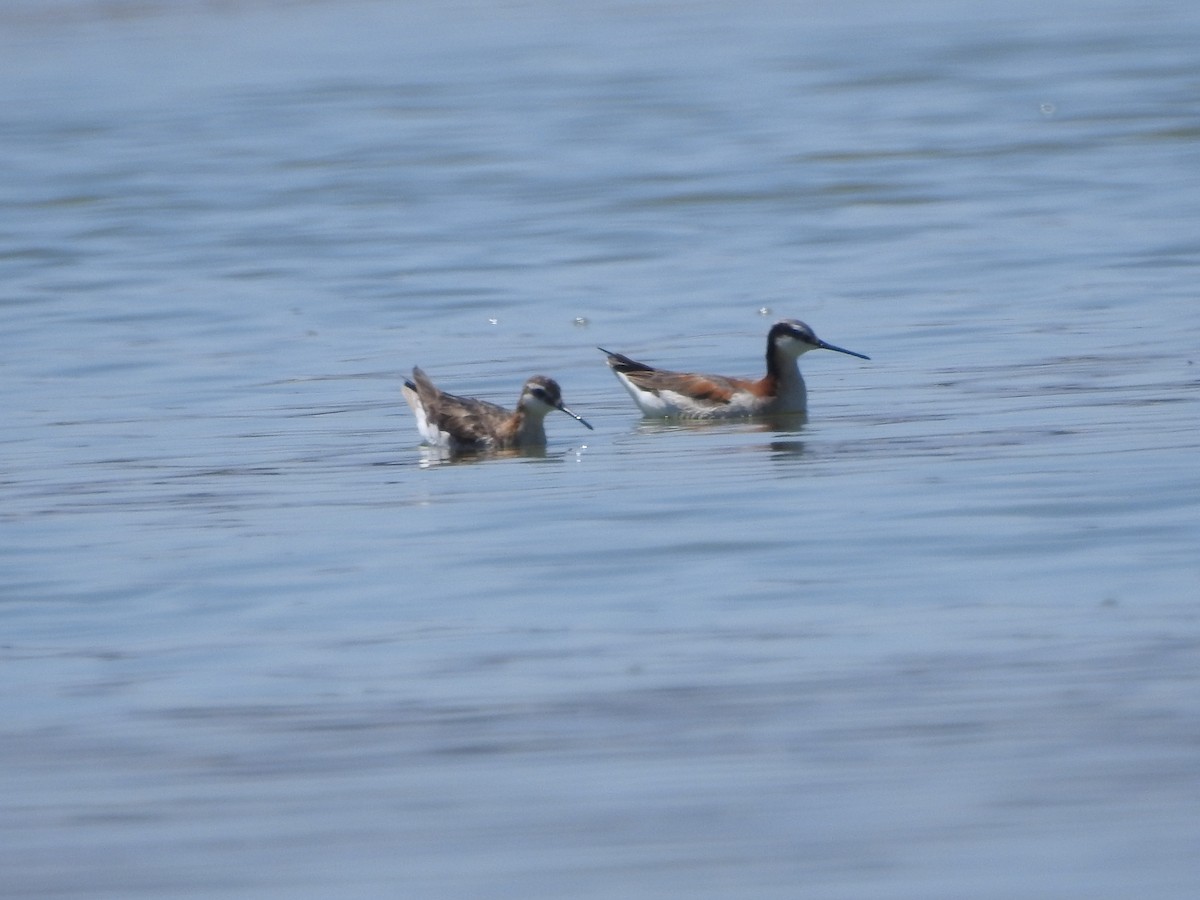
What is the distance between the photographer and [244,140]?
110 feet

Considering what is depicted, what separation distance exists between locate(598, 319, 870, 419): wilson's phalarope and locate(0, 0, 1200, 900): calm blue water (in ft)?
0.77

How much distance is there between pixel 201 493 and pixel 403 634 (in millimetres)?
3538

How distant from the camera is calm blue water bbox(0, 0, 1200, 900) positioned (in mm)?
6375

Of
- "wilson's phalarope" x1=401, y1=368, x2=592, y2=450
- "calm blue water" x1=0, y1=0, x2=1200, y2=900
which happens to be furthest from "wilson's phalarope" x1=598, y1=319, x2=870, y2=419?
"wilson's phalarope" x1=401, y1=368, x2=592, y2=450

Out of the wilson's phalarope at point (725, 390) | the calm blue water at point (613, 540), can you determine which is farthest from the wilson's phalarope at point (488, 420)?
the wilson's phalarope at point (725, 390)

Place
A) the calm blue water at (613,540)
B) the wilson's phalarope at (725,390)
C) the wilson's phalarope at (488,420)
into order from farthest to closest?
1. the wilson's phalarope at (725,390)
2. the wilson's phalarope at (488,420)
3. the calm blue water at (613,540)

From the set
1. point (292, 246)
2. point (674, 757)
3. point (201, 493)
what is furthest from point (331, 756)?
point (292, 246)

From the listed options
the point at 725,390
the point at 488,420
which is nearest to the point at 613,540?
the point at 488,420

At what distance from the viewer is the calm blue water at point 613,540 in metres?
6.38

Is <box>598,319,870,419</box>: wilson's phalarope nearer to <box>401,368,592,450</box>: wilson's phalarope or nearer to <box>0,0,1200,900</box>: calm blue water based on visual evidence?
<box>0,0,1200,900</box>: calm blue water

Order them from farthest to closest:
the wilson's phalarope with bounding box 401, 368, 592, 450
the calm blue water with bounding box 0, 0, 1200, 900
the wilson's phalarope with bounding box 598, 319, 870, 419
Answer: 1. the wilson's phalarope with bounding box 598, 319, 870, 419
2. the wilson's phalarope with bounding box 401, 368, 592, 450
3. the calm blue water with bounding box 0, 0, 1200, 900

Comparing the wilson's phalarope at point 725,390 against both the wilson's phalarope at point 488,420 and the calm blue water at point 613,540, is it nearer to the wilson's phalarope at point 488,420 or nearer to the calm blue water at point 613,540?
the calm blue water at point 613,540

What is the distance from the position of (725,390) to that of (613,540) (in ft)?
14.8

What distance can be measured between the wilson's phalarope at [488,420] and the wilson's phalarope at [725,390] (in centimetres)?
84
